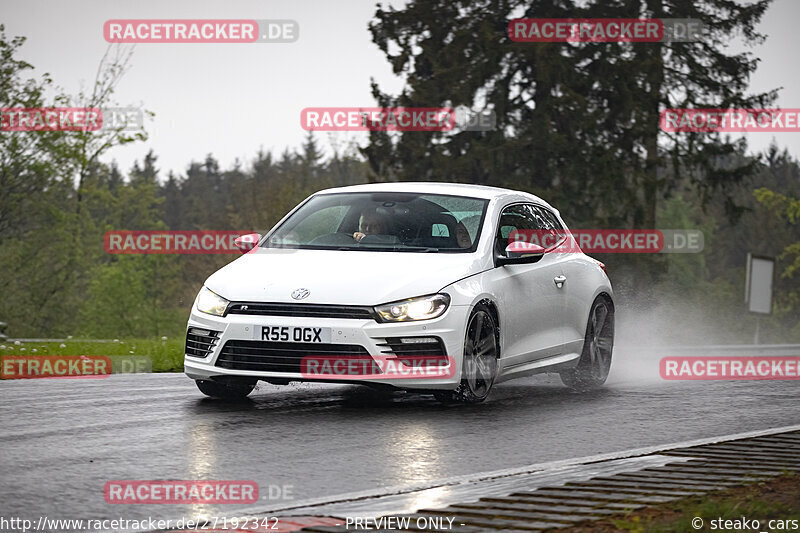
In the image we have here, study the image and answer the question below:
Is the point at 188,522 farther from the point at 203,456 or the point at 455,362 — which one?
the point at 455,362

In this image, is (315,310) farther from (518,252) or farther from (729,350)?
(729,350)

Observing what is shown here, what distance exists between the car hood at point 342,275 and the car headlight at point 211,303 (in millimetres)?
42

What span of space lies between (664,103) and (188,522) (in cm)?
4248

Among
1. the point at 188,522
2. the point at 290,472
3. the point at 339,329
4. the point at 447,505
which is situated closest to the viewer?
the point at 188,522

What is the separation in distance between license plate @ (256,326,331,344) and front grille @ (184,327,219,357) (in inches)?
18.0

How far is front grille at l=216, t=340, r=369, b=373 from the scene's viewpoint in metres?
9.31

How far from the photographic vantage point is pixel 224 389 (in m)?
10.3

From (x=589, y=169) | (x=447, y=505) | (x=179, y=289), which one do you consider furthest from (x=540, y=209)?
(x=179, y=289)

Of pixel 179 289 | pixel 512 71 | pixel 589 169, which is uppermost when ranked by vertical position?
pixel 512 71

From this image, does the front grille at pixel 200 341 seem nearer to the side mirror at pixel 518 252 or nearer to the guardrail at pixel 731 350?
the side mirror at pixel 518 252

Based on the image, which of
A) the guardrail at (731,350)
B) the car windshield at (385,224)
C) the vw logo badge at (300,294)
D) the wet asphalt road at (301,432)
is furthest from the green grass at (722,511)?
the guardrail at (731,350)

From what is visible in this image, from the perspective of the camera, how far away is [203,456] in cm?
725

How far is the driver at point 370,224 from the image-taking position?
10.8 metres

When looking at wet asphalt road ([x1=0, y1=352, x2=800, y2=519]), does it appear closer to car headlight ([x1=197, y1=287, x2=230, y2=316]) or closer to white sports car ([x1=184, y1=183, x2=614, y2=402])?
white sports car ([x1=184, y1=183, x2=614, y2=402])
